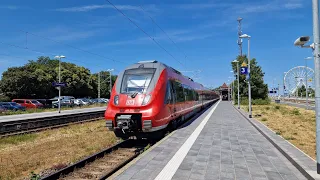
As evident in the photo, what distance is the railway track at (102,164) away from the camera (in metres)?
6.91

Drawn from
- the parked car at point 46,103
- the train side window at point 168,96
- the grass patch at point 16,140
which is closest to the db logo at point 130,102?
the train side window at point 168,96

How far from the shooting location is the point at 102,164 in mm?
8234

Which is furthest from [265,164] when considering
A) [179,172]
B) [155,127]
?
[155,127]

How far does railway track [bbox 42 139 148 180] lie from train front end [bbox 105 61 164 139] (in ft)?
2.07

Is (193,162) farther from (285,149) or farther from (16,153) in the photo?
(16,153)

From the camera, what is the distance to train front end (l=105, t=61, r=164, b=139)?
10.7m

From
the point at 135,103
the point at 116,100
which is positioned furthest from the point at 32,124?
the point at 135,103

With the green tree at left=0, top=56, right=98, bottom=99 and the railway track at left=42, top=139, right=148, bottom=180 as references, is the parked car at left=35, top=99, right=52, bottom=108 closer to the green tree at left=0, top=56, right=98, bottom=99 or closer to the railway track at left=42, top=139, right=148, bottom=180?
the green tree at left=0, top=56, right=98, bottom=99

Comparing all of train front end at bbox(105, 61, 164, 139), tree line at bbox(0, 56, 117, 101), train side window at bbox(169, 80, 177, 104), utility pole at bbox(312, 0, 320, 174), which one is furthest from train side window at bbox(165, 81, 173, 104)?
tree line at bbox(0, 56, 117, 101)

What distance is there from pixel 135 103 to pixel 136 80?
47.7 inches

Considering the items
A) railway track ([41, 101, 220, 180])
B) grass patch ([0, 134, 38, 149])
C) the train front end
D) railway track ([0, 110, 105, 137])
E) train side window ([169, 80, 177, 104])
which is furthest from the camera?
railway track ([0, 110, 105, 137])

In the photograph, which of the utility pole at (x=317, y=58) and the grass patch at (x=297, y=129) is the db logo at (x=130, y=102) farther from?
the utility pole at (x=317, y=58)

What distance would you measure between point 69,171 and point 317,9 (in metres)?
6.77

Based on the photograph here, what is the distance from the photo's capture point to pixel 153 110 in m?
10.8
